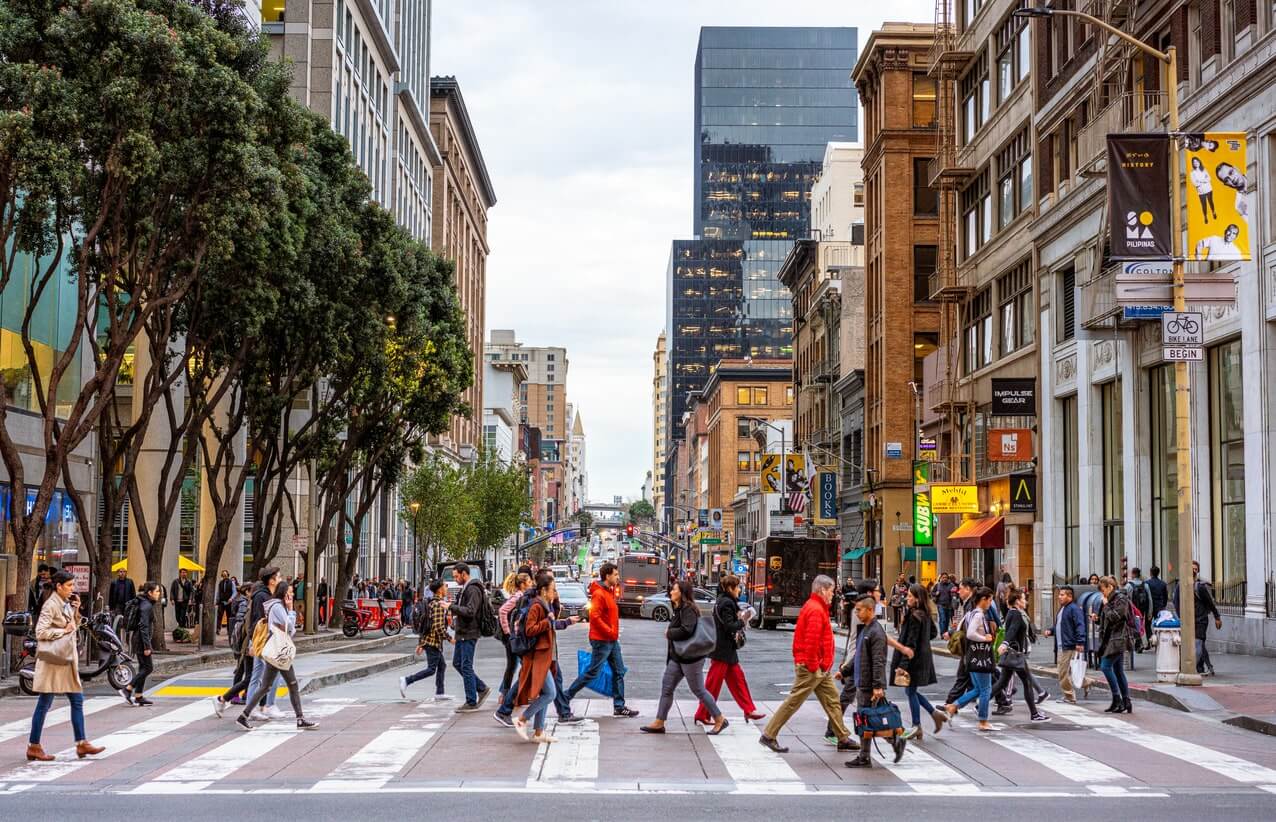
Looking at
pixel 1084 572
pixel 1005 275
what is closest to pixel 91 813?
pixel 1084 572

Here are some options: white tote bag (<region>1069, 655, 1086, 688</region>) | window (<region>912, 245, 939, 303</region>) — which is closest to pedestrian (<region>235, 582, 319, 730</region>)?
white tote bag (<region>1069, 655, 1086, 688</region>)

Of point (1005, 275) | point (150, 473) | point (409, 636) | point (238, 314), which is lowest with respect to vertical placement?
point (409, 636)

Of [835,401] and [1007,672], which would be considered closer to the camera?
[1007,672]

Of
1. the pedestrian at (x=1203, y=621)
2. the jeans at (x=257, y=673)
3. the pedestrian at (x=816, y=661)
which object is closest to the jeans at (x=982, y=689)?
the pedestrian at (x=816, y=661)

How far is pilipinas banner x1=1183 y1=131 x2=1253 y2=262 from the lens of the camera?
22641 mm

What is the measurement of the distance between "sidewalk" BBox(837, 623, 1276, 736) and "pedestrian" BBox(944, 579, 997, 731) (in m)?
3.47

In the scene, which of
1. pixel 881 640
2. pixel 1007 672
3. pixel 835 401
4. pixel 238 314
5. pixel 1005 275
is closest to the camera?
pixel 881 640

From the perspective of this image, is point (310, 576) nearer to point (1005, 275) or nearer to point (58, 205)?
point (58, 205)

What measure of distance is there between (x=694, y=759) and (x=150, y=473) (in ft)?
102

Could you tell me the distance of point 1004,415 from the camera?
4431 centimetres

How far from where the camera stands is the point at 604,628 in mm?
17609

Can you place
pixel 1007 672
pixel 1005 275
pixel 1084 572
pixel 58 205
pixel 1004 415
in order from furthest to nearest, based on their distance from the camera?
1. pixel 1005 275
2. pixel 1004 415
3. pixel 1084 572
4. pixel 58 205
5. pixel 1007 672

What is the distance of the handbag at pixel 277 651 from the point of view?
1734cm

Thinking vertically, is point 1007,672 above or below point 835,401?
below
